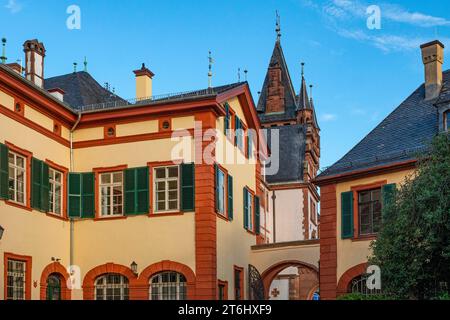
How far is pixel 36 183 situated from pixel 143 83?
6457 millimetres

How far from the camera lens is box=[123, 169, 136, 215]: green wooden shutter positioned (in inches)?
953

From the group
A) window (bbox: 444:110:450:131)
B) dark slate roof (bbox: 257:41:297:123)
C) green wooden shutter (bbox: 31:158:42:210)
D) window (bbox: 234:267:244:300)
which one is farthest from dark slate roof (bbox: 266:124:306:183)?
green wooden shutter (bbox: 31:158:42:210)

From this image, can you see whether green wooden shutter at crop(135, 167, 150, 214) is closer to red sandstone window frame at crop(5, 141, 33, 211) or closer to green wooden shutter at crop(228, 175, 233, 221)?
green wooden shutter at crop(228, 175, 233, 221)

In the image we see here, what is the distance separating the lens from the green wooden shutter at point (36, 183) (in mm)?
22375

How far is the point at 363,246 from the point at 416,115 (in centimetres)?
487

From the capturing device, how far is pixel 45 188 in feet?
75.6

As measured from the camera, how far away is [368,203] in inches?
957

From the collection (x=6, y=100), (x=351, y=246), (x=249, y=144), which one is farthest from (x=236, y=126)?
(x=6, y=100)

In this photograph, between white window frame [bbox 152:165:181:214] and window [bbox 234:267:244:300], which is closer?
white window frame [bbox 152:165:181:214]

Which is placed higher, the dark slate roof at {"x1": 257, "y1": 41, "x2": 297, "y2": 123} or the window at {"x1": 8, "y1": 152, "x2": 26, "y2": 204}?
the dark slate roof at {"x1": 257, "y1": 41, "x2": 297, "y2": 123}

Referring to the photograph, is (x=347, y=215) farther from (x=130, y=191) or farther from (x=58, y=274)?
(x=58, y=274)

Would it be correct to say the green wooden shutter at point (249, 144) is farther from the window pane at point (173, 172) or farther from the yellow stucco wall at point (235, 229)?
the window pane at point (173, 172)

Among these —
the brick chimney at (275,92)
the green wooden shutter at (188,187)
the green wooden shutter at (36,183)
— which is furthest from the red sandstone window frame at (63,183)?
the brick chimney at (275,92)

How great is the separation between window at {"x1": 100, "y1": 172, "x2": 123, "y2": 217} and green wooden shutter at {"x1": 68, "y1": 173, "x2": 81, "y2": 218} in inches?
28.0
